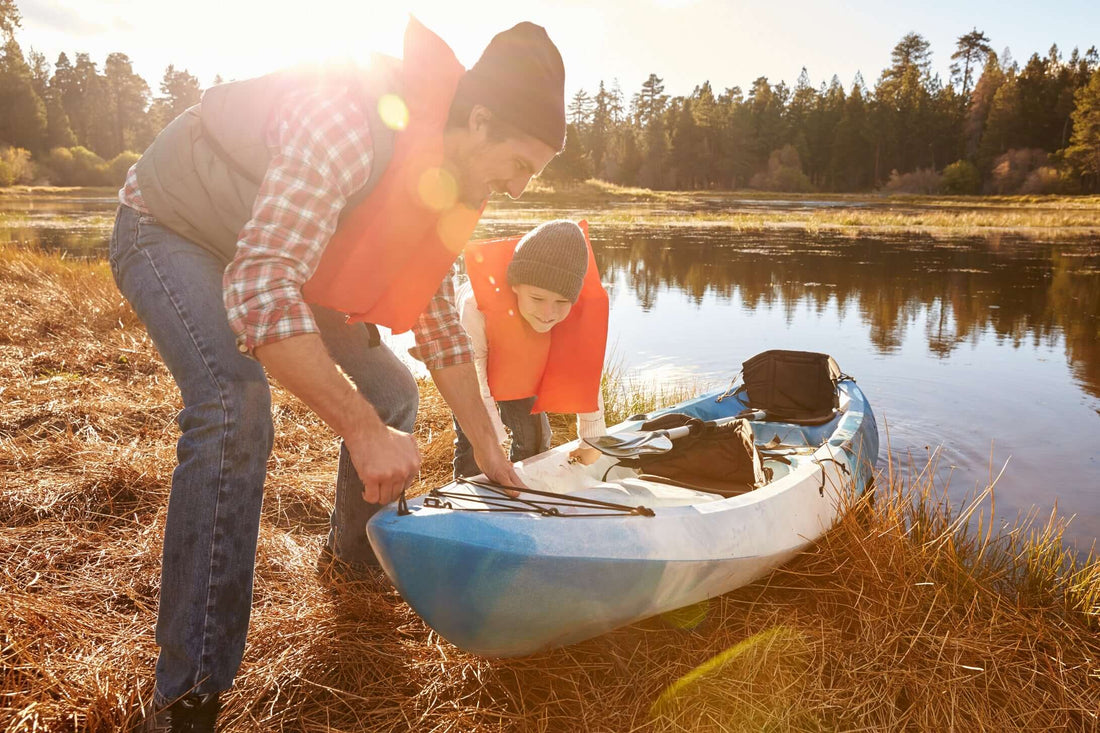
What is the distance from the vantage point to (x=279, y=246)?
1.57m

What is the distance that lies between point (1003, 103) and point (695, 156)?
75.9 ft

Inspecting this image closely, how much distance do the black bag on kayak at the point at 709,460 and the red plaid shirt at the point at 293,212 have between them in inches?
82.3

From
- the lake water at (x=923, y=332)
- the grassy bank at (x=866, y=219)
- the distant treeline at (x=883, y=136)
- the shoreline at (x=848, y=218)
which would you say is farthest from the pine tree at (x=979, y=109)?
the lake water at (x=923, y=332)

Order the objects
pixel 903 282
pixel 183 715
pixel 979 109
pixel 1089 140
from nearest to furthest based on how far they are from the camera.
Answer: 1. pixel 183 715
2. pixel 903 282
3. pixel 1089 140
4. pixel 979 109

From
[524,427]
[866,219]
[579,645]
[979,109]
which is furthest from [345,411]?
[979,109]

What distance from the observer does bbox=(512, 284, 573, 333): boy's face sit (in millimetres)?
3250

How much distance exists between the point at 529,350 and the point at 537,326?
0.12 m

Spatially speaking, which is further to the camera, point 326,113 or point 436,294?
point 436,294

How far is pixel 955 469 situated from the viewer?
5.36 meters

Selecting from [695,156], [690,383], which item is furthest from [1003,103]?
[690,383]

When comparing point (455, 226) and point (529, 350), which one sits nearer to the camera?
point (455, 226)

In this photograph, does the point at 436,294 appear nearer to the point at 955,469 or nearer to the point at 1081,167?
the point at 955,469

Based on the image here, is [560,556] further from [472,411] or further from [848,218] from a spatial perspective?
[848,218]

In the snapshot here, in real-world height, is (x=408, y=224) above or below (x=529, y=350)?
above
